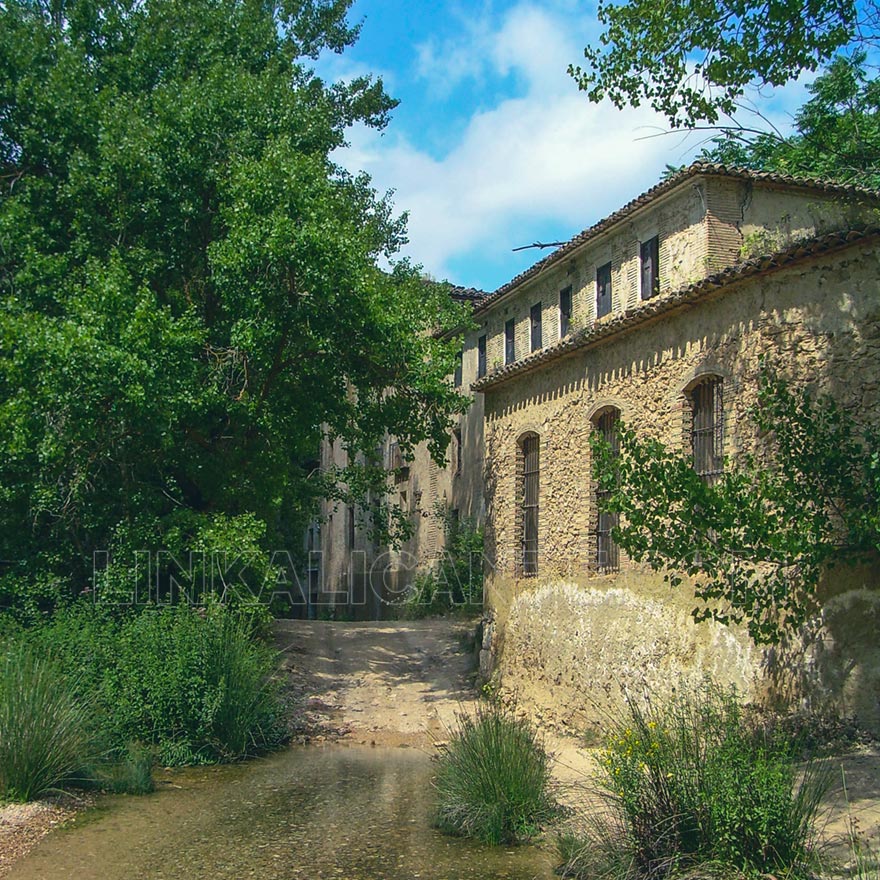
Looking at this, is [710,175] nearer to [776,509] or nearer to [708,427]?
[708,427]

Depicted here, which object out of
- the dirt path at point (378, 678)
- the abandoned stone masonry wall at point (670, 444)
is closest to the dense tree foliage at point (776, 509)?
the abandoned stone masonry wall at point (670, 444)

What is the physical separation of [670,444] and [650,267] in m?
10.2

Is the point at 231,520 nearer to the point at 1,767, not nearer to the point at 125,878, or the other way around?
the point at 1,767

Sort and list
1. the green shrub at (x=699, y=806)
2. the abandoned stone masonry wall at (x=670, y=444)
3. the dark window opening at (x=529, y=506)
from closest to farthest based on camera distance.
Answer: the green shrub at (x=699, y=806)
the abandoned stone masonry wall at (x=670, y=444)
the dark window opening at (x=529, y=506)

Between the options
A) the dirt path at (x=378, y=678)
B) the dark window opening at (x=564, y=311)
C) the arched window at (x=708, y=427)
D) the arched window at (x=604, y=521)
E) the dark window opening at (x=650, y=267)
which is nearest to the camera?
the arched window at (x=708, y=427)

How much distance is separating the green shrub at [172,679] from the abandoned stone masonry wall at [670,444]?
4.43 meters

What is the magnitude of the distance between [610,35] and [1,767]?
10.8 metres

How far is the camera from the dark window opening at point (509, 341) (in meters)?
28.2

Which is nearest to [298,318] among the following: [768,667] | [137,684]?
[137,684]

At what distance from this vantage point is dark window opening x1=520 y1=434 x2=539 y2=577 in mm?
16641

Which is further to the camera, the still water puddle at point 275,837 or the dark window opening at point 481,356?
the dark window opening at point 481,356

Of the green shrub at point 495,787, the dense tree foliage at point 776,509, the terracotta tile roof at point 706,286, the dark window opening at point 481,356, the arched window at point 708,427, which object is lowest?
the green shrub at point 495,787

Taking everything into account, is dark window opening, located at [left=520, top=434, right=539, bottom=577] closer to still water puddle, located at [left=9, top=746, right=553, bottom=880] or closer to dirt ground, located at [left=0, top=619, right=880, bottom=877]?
dirt ground, located at [left=0, top=619, right=880, bottom=877]

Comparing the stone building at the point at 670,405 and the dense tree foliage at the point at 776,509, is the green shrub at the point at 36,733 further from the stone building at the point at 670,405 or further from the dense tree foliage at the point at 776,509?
the dense tree foliage at the point at 776,509
